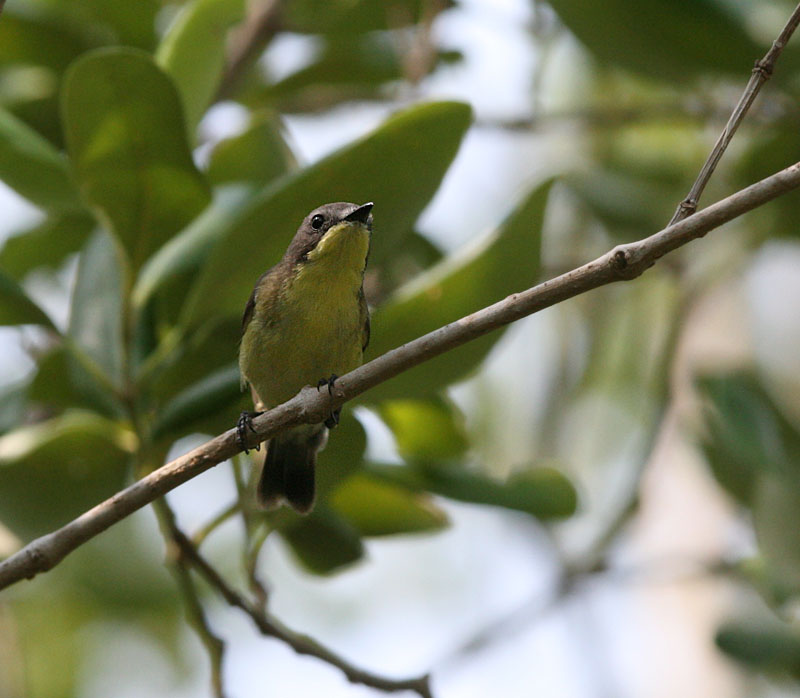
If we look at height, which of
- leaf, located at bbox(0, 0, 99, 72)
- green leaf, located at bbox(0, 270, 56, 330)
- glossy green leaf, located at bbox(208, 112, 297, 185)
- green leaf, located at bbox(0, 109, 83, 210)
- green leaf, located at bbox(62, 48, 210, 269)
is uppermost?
leaf, located at bbox(0, 0, 99, 72)

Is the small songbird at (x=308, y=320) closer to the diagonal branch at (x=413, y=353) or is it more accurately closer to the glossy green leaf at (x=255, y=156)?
the glossy green leaf at (x=255, y=156)

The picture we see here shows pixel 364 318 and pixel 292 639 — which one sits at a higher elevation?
pixel 364 318

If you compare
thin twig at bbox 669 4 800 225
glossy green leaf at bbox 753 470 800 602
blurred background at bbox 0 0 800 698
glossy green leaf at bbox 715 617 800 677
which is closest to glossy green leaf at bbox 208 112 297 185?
blurred background at bbox 0 0 800 698

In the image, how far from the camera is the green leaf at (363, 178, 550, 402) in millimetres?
2871

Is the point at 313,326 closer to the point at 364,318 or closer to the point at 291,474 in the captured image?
the point at 364,318

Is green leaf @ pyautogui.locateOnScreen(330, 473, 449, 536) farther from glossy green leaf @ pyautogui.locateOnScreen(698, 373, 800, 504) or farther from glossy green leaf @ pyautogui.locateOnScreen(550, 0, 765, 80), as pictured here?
glossy green leaf @ pyautogui.locateOnScreen(550, 0, 765, 80)

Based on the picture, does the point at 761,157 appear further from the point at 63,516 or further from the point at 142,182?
the point at 63,516

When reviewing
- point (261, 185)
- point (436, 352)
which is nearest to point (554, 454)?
point (261, 185)

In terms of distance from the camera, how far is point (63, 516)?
3.20 m

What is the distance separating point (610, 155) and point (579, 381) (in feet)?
3.87

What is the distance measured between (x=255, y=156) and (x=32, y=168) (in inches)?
27.4

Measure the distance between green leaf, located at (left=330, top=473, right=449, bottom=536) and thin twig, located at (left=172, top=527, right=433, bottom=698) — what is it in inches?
24.8

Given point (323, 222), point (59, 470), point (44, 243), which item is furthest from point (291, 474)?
point (44, 243)

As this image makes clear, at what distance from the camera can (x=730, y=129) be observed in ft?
6.98
